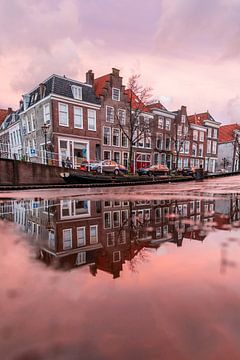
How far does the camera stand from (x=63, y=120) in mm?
23156

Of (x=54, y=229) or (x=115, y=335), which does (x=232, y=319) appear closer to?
(x=115, y=335)

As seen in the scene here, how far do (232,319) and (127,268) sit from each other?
841 millimetres

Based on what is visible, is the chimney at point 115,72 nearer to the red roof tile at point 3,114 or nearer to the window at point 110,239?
the red roof tile at point 3,114

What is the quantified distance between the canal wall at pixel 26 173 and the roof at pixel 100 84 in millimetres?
14542

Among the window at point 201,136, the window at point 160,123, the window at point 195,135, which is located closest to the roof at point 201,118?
the window at point 201,136

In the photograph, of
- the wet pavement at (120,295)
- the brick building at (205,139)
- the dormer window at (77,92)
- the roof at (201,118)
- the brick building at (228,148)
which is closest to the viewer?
the wet pavement at (120,295)

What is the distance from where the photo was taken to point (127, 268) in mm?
1825

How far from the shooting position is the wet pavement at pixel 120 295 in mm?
996

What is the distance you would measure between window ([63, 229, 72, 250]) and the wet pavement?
0.01 metres

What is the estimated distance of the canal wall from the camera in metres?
15.1

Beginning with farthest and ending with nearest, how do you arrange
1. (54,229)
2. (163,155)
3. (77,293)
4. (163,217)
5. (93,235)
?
(163,155) → (163,217) → (54,229) → (93,235) → (77,293)

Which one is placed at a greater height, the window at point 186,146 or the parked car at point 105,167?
the window at point 186,146

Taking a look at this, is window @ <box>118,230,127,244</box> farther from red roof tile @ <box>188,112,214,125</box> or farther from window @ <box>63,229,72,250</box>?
red roof tile @ <box>188,112,214,125</box>

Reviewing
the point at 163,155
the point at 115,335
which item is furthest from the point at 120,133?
the point at 115,335
